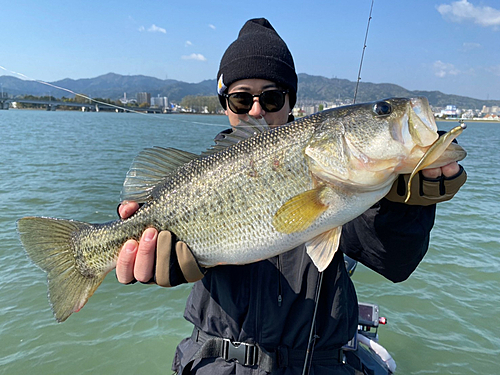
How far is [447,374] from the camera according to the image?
5184mm

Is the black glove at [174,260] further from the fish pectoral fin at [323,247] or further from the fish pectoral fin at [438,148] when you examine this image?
the fish pectoral fin at [438,148]

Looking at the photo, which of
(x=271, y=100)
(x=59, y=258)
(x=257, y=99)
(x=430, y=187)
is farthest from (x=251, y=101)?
(x=59, y=258)

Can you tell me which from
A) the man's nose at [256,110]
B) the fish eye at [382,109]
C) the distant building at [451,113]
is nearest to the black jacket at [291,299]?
the fish eye at [382,109]

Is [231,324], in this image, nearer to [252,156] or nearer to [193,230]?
[193,230]

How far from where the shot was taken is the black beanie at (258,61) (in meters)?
3.68

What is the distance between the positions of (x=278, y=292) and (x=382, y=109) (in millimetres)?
1463

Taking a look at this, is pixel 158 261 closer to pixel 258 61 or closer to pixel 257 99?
pixel 257 99

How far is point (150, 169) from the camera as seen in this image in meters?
2.79

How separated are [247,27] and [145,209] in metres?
2.94

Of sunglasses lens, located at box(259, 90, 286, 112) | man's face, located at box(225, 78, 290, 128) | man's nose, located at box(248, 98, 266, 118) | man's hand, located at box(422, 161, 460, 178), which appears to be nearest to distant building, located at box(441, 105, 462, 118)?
man's face, located at box(225, 78, 290, 128)

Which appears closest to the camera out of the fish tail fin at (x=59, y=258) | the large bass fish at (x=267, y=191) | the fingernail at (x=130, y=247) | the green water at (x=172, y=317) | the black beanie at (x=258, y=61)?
the large bass fish at (x=267, y=191)

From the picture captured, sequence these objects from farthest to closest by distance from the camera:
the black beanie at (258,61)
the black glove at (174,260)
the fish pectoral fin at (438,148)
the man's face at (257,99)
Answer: the black beanie at (258,61) → the man's face at (257,99) → the black glove at (174,260) → the fish pectoral fin at (438,148)

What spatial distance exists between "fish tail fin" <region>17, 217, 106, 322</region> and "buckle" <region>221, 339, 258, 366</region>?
3.67ft

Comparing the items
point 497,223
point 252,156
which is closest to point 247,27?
point 252,156
